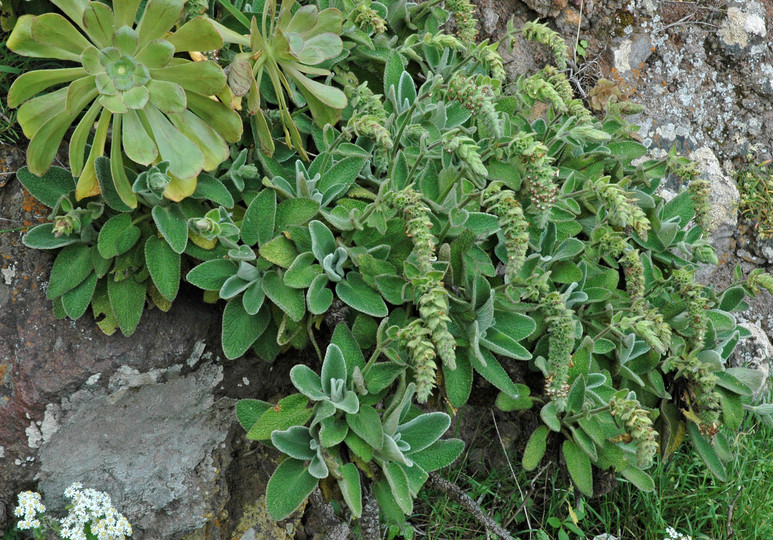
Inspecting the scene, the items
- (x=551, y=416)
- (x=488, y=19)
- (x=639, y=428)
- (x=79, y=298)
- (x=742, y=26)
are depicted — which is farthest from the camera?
(x=742, y=26)

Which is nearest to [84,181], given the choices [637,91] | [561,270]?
[561,270]

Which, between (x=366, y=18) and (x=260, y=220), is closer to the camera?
(x=260, y=220)

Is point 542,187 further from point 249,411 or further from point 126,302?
point 126,302

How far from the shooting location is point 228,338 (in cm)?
270

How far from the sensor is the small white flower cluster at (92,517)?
102 inches

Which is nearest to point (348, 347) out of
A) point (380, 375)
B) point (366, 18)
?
point (380, 375)

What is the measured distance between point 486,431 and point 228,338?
1433 millimetres

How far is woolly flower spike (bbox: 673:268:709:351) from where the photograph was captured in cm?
292

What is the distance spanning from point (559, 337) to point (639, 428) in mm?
459

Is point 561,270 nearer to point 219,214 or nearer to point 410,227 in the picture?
point 410,227

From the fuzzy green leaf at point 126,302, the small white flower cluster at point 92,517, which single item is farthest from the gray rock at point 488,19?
the small white flower cluster at point 92,517

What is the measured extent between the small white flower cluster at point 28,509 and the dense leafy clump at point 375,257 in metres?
0.72

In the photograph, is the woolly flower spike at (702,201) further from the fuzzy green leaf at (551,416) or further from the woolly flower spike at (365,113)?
the woolly flower spike at (365,113)

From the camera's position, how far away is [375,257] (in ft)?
9.27
